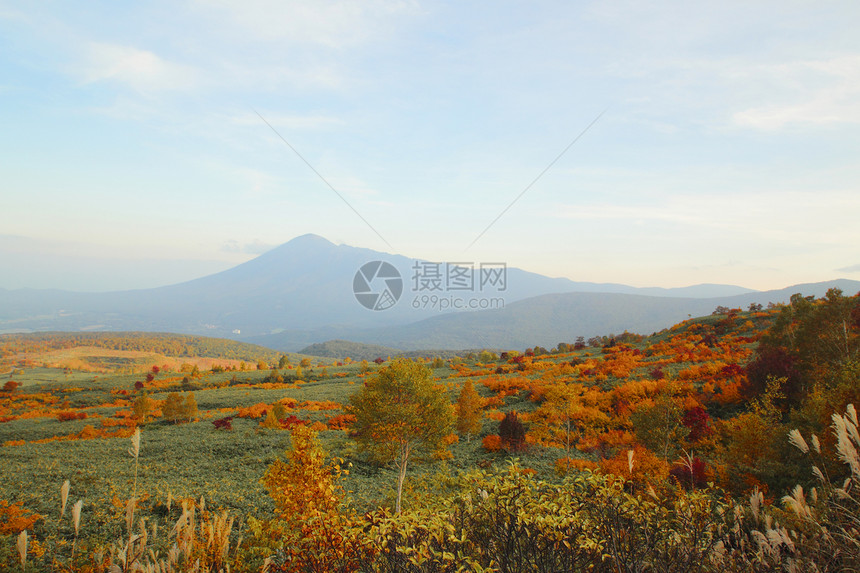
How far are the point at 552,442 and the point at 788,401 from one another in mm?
13353

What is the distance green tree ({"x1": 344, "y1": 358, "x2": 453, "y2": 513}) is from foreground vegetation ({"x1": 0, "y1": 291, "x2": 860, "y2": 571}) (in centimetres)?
23

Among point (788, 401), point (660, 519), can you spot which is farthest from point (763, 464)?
point (788, 401)

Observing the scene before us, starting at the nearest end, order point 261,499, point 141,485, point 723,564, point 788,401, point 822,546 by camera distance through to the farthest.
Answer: point 723,564
point 822,546
point 261,499
point 141,485
point 788,401

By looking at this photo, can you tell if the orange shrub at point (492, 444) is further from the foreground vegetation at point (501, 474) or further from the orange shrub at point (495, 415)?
the orange shrub at point (495, 415)

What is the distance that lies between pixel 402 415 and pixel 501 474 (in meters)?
9.70

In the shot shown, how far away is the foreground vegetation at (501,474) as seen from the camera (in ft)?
16.9

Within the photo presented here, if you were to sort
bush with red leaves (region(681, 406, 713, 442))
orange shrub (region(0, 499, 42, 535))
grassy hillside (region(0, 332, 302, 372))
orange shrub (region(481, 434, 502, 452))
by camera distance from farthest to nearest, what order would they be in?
grassy hillside (region(0, 332, 302, 372))
orange shrub (region(481, 434, 502, 452))
bush with red leaves (region(681, 406, 713, 442))
orange shrub (region(0, 499, 42, 535))

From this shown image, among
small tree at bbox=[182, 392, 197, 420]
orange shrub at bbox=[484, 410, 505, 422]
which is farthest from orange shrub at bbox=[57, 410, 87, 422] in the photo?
orange shrub at bbox=[484, 410, 505, 422]

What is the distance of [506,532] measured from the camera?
549 cm

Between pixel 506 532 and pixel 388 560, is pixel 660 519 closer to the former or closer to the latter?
pixel 506 532

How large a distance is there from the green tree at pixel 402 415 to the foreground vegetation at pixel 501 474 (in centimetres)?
23

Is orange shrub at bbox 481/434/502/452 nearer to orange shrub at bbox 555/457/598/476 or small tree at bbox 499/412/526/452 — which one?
small tree at bbox 499/412/526/452

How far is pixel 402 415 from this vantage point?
16906 millimetres

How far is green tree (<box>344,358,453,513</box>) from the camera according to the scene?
1700 cm
